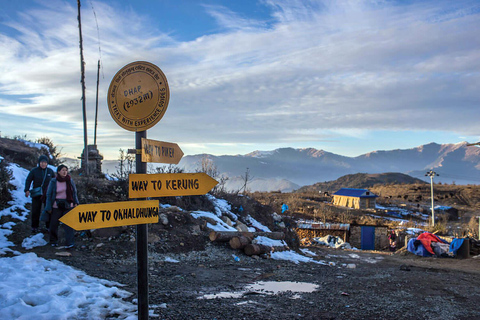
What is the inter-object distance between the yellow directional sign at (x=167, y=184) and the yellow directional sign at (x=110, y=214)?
0.09 metres

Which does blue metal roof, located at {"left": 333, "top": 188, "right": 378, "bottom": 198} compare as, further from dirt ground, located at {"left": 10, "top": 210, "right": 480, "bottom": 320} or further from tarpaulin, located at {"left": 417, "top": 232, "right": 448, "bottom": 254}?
dirt ground, located at {"left": 10, "top": 210, "right": 480, "bottom": 320}

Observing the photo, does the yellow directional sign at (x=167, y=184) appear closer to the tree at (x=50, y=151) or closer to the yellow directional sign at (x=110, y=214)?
the yellow directional sign at (x=110, y=214)

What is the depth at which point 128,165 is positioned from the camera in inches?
512

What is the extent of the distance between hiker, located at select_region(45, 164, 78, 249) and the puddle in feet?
12.8

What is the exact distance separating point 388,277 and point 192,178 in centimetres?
684

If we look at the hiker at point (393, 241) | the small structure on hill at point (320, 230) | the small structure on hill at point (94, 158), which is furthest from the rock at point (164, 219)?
the hiker at point (393, 241)

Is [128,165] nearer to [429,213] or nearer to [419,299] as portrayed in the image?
[419,299]

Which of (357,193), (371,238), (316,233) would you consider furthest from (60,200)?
(357,193)

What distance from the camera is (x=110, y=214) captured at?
2857mm

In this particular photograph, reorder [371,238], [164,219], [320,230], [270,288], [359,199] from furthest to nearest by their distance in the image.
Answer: [359,199], [371,238], [320,230], [164,219], [270,288]

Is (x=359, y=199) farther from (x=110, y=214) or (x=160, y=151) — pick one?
(x=110, y=214)

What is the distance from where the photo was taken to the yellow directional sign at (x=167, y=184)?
2.99 metres

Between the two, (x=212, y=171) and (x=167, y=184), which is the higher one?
(x=167, y=184)

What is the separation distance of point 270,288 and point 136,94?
4.39 m
